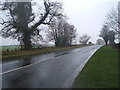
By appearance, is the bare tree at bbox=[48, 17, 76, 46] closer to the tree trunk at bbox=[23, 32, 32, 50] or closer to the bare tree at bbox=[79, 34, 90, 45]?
the tree trunk at bbox=[23, 32, 32, 50]

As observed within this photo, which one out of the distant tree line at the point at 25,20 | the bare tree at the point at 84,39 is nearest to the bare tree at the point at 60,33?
the distant tree line at the point at 25,20

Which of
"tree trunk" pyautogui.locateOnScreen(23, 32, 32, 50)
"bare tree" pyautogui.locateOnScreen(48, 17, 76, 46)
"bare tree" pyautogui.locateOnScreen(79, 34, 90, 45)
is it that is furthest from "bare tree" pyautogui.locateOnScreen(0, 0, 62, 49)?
"bare tree" pyautogui.locateOnScreen(79, 34, 90, 45)

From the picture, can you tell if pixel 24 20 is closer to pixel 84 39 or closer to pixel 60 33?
pixel 60 33

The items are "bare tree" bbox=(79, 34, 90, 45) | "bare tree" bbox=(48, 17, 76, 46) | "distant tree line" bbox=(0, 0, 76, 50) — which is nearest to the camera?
"distant tree line" bbox=(0, 0, 76, 50)

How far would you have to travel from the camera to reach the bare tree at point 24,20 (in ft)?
97.2

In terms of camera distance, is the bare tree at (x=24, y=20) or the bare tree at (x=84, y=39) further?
the bare tree at (x=84, y=39)

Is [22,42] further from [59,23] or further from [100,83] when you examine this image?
[100,83]

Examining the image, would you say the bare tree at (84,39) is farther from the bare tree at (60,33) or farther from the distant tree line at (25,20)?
the distant tree line at (25,20)

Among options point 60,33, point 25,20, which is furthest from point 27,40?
point 60,33

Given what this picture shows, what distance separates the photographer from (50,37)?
56.3 m

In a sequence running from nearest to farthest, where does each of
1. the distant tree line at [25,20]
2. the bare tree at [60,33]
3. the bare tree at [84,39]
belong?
the distant tree line at [25,20], the bare tree at [60,33], the bare tree at [84,39]

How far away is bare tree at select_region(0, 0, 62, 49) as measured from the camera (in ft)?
97.2

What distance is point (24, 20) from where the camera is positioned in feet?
100

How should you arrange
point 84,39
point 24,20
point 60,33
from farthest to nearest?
point 84,39, point 60,33, point 24,20
